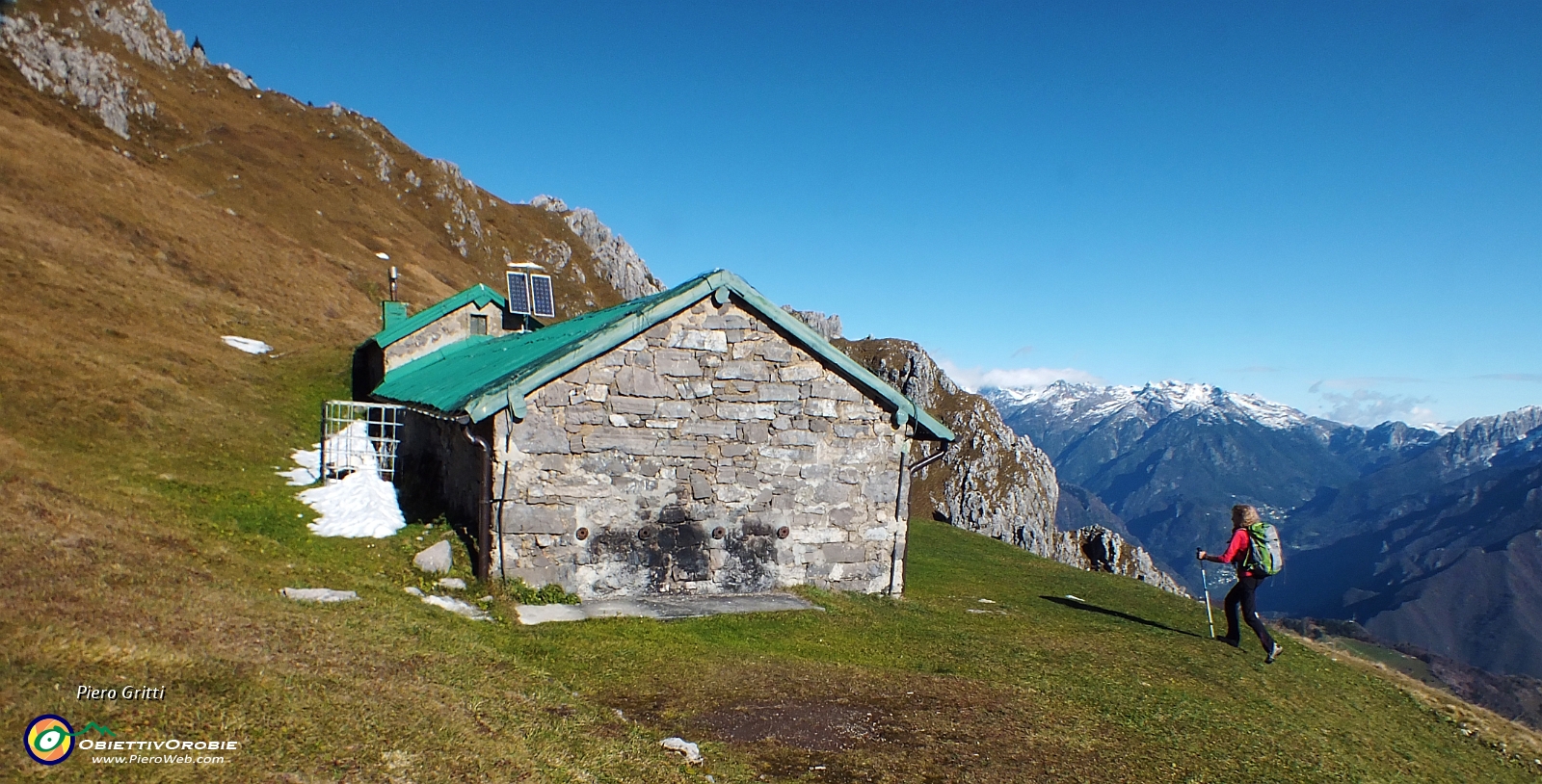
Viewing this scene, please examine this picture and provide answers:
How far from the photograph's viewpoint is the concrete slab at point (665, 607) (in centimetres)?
1182

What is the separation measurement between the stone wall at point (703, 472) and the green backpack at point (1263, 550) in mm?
5650

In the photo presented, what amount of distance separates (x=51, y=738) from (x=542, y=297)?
87.8 feet

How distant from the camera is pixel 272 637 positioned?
292 inches

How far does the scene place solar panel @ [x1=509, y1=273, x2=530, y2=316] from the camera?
2938 cm

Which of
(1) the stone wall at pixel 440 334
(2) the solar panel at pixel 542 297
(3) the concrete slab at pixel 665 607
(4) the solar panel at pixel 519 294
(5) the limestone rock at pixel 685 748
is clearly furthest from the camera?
(2) the solar panel at pixel 542 297

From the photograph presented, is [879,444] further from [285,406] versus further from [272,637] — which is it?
[285,406]

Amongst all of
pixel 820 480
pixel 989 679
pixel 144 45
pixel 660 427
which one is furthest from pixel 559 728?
pixel 144 45

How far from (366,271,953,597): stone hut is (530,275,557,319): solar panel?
1416 cm

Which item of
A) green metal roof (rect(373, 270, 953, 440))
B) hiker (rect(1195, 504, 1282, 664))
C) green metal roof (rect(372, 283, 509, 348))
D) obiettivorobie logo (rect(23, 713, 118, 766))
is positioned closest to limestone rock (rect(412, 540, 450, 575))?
green metal roof (rect(373, 270, 953, 440))

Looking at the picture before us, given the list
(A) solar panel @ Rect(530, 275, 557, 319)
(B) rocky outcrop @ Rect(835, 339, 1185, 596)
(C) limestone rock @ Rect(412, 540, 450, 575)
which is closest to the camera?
(C) limestone rock @ Rect(412, 540, 450, 575)

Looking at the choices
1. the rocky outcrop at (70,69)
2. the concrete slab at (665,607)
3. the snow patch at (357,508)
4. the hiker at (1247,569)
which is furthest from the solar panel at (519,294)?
the rocky outcrop at (70,69)

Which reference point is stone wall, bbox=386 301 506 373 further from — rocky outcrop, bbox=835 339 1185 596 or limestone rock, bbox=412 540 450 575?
rocky outcrop, bbox=835 339 1185 596

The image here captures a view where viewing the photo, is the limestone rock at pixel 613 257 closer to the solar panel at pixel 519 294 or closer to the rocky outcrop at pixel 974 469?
the rocky outcrop at pixel 974 469

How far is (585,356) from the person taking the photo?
41.8 feet
